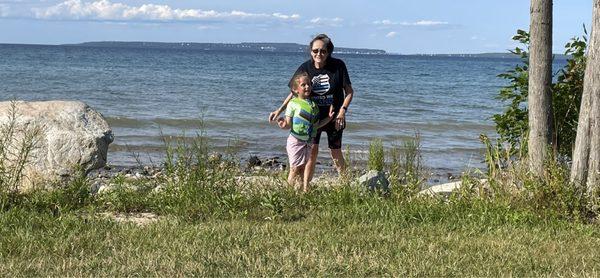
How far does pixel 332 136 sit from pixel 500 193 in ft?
6.72

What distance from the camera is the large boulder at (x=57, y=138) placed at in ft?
29.9

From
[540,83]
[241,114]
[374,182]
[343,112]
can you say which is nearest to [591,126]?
[540,83]

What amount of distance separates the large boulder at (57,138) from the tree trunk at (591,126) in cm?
518

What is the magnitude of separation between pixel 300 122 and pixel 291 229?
2.03m

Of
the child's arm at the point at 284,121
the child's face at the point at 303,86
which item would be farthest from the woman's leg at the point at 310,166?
the child's face at the point at 303,86

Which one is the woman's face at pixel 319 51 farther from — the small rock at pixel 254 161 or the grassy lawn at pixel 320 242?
the small rock at pixel 254 161

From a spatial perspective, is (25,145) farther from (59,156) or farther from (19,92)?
(19,92)

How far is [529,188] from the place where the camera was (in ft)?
24.9

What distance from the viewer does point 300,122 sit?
866 centimetres

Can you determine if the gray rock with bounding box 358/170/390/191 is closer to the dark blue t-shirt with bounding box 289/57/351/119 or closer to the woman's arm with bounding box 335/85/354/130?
the woman's arm with bounding box 335/85/354/130

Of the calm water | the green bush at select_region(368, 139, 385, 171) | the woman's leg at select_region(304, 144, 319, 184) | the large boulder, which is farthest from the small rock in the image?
the woman's leg at select_region(304, 144, 319, 184)

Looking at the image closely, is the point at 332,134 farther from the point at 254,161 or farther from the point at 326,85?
the point at 254,161

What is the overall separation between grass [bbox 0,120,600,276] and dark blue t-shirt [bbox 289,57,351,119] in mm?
933

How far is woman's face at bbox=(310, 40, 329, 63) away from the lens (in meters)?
8.75
